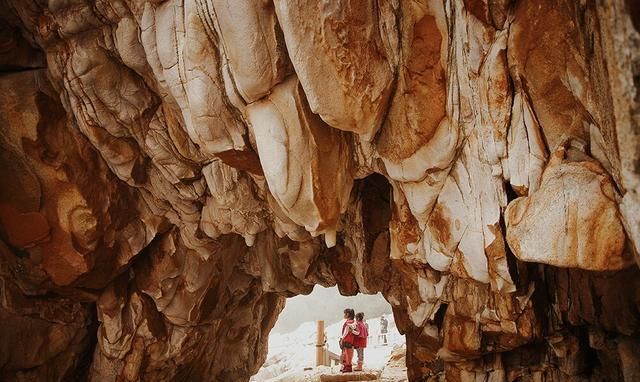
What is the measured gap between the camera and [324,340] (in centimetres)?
1280

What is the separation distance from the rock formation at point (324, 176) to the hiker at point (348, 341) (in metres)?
2.11

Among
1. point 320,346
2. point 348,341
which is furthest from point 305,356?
point 348,341

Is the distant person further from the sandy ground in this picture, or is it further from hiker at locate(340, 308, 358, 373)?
hiker at locate(340, 308, 358, 373)

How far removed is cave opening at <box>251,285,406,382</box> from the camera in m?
11.1

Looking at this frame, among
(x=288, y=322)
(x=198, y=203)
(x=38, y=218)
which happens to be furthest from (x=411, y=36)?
(x=288, y=322)

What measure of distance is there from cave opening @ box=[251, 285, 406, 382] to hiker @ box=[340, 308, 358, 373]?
1.37ft

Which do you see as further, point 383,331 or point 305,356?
point 383,331

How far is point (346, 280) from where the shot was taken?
287 inches

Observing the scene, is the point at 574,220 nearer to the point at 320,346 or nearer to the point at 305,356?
the point at 320,346

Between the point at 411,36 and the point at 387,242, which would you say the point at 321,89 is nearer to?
the point at 411,36

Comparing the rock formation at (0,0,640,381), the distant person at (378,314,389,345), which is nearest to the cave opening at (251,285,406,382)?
the distant person at (378,314,389,345)

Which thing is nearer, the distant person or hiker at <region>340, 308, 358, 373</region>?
hiker at <region>340, 308, 358, 373</region>

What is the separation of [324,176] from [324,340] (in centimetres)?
968

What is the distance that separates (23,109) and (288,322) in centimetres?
2566
